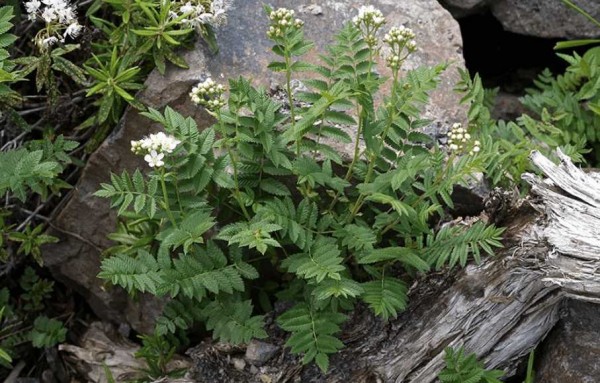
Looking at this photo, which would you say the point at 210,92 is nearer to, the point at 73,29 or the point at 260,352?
the point at 73,29

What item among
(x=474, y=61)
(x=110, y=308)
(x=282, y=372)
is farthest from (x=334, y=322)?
(x=474, y=61)

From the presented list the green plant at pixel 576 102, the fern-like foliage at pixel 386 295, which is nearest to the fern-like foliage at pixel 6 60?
the fern-like foliage at pixel 386 295

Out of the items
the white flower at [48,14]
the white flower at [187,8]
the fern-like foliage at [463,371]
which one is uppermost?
the white flower at [187,8]

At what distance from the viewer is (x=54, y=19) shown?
4039 mm

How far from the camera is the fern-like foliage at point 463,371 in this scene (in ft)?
11.1

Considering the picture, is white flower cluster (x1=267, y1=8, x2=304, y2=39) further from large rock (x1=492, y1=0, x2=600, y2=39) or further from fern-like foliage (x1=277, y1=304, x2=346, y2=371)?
Answer: large rock (x1=492, y1=0, x2=600, y2=39)

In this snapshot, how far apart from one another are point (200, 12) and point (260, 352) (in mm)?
1657

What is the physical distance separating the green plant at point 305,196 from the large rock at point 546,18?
1.64m

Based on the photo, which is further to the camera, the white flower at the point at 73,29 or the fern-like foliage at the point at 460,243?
the white flower at the point at 73,29

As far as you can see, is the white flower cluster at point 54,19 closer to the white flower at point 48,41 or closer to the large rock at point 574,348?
the white flower at point 48,41

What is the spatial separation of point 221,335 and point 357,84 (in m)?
1.25

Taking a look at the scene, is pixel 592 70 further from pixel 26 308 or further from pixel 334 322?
pixel 26 308

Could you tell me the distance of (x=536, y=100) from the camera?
4.61 metres

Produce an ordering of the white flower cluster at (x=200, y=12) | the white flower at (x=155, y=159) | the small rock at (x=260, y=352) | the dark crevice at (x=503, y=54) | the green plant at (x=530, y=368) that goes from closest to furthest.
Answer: the white flower at (x=155, y=159) → the green plant at (x=530, y=368) → the small rock at (x=260, y=352) → the white flower cluster at (x=200, y=12) → the dark crevice at (x=503, y=54)
